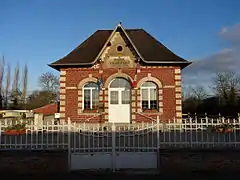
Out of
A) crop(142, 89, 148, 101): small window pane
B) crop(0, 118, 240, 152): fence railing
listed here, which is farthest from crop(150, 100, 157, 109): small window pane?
crop(0, 118, 240, 152): fence railing

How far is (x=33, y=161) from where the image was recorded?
7.89 meters

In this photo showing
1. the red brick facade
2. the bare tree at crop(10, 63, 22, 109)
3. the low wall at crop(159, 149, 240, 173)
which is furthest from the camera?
the bare tree at crop(10, 63, 22, 109)

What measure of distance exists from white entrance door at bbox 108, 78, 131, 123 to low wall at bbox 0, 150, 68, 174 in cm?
1034

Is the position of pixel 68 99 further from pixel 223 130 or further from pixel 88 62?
pixel 223 130

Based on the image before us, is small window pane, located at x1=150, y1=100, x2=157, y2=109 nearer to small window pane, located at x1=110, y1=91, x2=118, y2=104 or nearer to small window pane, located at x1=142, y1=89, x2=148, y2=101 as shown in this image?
small window pane, located at x1=142, y1=89, x2=148, y2=101

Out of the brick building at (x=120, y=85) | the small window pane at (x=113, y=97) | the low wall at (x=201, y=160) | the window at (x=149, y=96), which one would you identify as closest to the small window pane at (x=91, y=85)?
the brick building at (x=120, y=85)

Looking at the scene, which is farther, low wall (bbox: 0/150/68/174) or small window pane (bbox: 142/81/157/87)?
small window pane (bbox: 142/81/157/87)

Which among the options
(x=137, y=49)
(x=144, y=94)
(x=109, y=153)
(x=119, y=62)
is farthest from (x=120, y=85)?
(x=109, y=153)

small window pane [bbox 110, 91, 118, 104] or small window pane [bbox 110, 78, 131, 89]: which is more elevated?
small window pane [bbox 110, 78, 131, 89]

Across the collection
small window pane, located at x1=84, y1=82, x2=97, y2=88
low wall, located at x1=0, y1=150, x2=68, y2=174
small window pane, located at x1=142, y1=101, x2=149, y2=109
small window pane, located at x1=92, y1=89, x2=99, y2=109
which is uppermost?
small window pane, located at x1=84, y1=82, x2=97, y2=88

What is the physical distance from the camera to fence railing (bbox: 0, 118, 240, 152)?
804 centimetres

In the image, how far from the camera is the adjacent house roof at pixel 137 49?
18.2 m

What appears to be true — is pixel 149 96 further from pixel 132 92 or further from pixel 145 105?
pixel 132 92

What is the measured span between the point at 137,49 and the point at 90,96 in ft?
13.9
